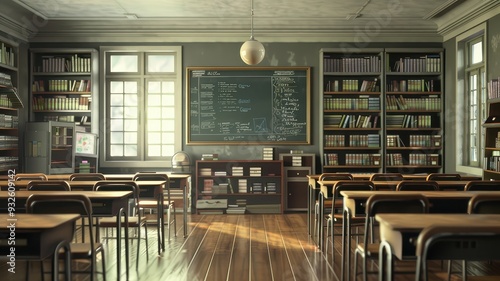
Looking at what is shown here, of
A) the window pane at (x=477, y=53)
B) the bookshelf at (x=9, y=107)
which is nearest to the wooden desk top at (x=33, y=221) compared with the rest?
the bookshelf at (x=9, y=107)

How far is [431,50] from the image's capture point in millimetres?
8469

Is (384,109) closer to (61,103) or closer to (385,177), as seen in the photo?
(385,177)

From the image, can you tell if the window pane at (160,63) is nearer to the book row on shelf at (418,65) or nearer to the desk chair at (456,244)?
the book row on shelf at (418,65)

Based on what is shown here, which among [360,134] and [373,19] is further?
[360,134]

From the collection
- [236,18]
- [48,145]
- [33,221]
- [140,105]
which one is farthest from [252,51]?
[33,221]

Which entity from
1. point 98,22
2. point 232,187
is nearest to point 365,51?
point 232,187

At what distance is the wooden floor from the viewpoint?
14.1 feet

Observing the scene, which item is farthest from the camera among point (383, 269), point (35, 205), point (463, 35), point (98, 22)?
point (98, 22)

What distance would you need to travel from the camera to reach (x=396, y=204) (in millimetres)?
3281

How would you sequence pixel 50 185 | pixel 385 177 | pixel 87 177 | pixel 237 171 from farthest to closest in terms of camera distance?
pixel 237 171 → pixel 385 177 → pixel 87 177 → pixel 50 185

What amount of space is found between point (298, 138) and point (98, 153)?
135 inches

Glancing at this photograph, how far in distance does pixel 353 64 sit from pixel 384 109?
92cm

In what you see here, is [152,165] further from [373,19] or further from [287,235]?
[373,19]

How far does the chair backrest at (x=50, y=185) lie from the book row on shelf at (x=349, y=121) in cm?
523
